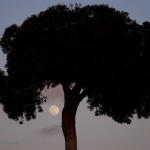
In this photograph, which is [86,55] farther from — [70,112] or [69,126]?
[69,126]

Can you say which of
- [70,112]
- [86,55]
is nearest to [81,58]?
[86,55]

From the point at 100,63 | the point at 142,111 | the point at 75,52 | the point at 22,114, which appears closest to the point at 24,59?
the point at 75,52

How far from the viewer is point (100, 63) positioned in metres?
30.7

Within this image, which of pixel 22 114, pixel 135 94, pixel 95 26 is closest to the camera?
pixel 95 26

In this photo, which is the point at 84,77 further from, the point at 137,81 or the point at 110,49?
the point at 137,81

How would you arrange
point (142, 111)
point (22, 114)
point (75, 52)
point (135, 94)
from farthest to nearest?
point (22, 114) → point (142, 111) → point (135, 94) → point (75, 52)

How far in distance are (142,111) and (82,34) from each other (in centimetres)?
1213

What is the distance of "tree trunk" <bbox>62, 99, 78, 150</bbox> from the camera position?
3392cm

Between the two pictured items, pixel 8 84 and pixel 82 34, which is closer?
pixel 82 34

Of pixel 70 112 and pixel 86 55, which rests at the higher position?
pixel 86 55

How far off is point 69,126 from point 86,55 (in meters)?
8.25

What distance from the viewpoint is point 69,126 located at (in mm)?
34312

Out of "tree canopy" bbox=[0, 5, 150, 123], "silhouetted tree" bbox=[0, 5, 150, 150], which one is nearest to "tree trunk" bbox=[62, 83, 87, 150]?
"silhouetted tree" bbox=[0, 5, 150, 150]

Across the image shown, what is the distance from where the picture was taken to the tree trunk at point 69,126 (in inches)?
1335
